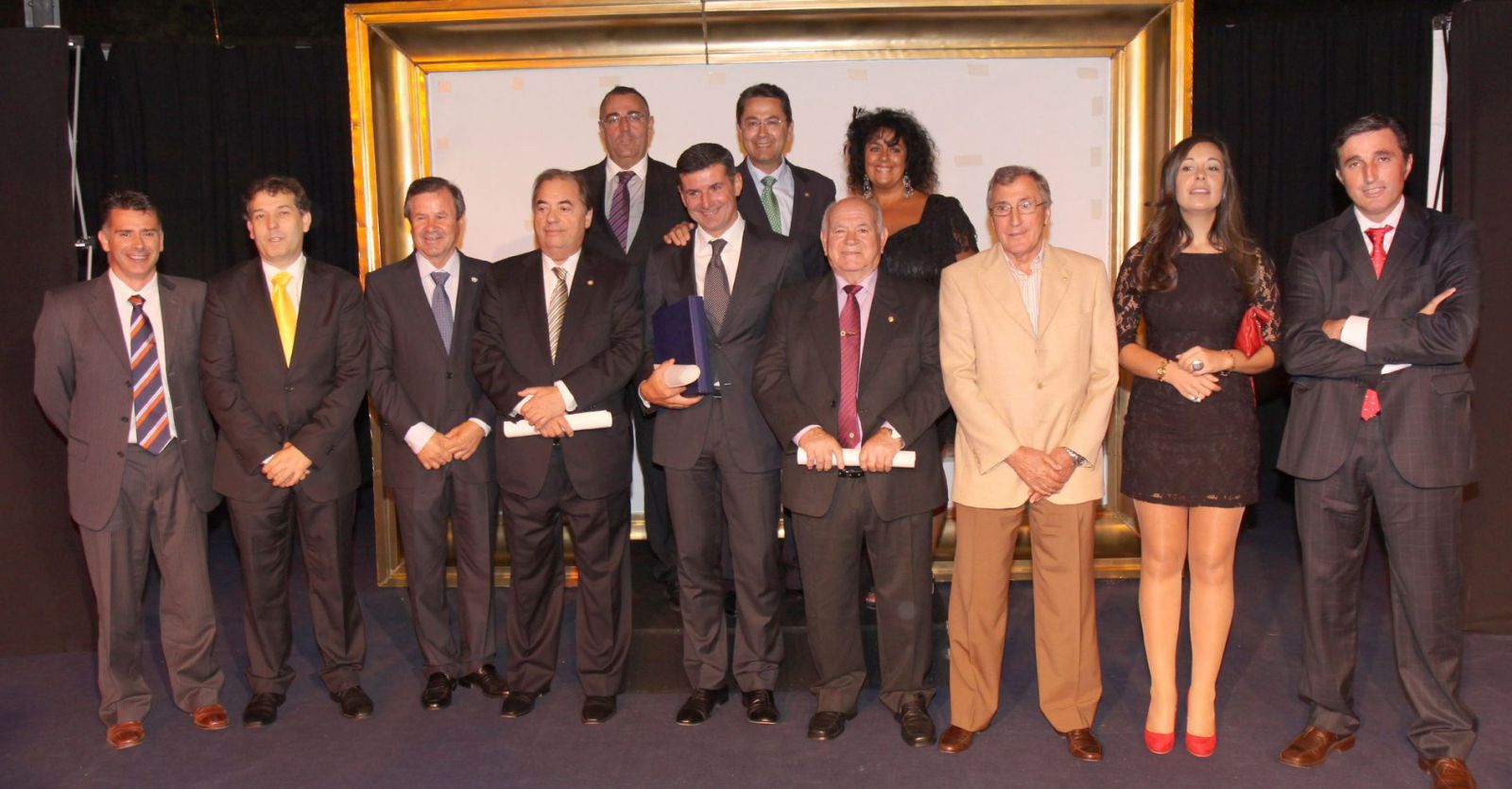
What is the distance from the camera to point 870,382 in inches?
143

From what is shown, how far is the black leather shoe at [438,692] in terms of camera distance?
4094mm

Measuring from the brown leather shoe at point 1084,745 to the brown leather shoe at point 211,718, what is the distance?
2.82m

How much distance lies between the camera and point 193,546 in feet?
13.1

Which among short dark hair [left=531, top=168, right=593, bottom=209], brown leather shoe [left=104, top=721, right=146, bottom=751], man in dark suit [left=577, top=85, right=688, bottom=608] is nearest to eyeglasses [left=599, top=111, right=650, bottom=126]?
man in dark suit [left=577, top=85, right=688, bottom=608]

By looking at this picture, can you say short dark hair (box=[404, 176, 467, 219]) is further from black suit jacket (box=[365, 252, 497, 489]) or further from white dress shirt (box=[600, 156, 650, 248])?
white dress shirt (box=[600, 156, 650, 248])

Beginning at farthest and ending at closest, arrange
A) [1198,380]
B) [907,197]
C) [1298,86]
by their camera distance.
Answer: [1298,86]
[907,197]
[1198,380]

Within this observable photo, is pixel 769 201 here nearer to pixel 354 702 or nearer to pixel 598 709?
pixel 598 709

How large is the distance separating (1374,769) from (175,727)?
12.7 ft

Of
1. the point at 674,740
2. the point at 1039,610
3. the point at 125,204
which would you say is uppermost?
the point at 125,204

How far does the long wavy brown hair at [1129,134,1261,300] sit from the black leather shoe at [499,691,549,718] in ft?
8.15

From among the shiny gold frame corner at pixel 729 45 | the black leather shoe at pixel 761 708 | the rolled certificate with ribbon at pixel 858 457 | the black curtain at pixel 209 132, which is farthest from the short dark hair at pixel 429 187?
the black curtain at pixel 209 132

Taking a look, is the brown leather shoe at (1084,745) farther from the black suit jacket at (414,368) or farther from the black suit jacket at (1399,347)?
the black suit jacket at (414,368)

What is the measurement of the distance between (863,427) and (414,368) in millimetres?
1593

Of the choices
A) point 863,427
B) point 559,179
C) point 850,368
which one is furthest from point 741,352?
point 559,179
